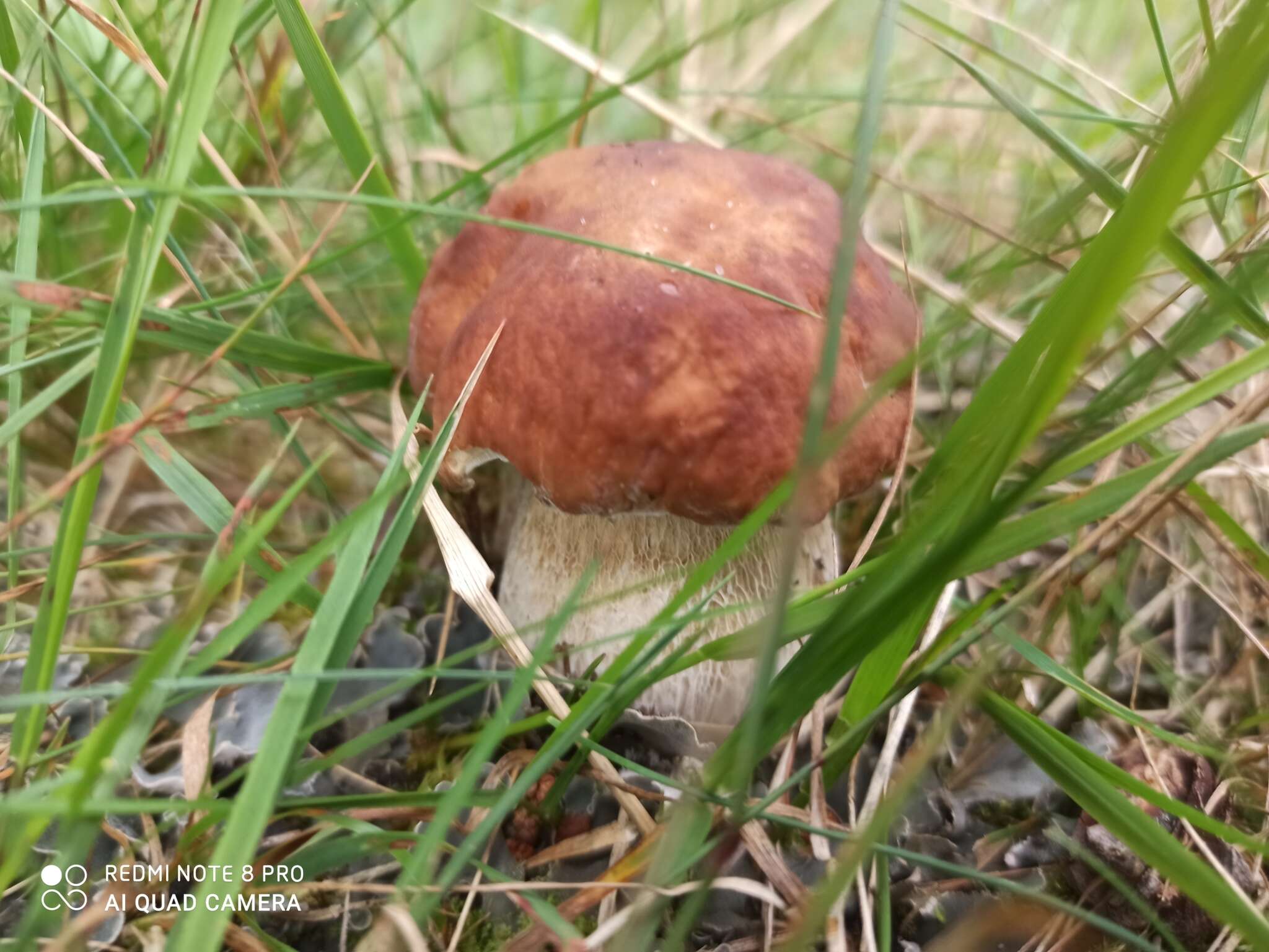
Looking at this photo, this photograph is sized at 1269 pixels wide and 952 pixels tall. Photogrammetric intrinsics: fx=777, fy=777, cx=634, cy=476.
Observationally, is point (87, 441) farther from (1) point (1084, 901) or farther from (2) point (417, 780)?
(1) point (1084, 901)

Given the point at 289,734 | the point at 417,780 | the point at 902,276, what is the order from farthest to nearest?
the point at 902,276
the point at 417,780
the point at 289,734

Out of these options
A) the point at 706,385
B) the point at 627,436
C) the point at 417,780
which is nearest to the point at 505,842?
the point at 417,780

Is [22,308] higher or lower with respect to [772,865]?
higher

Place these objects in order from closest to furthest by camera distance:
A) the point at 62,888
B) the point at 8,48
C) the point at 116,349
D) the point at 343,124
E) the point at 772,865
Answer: the point at 62,888 → the point at 116,349 → the point at 772,865 → the point at 8,48 → the point at 343,124

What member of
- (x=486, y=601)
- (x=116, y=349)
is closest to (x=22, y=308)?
(x=116, y=349)

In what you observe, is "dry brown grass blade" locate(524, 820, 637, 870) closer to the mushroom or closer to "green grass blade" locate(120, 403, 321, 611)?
the mushroom

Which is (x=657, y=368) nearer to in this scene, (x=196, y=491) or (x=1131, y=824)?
(x=196, y=491)

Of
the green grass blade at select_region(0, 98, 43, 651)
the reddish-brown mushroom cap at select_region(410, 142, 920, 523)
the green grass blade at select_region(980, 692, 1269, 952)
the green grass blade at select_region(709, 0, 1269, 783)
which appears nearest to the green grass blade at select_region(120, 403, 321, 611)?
the green grass blade at select_region(0, 98, 43, 651)
